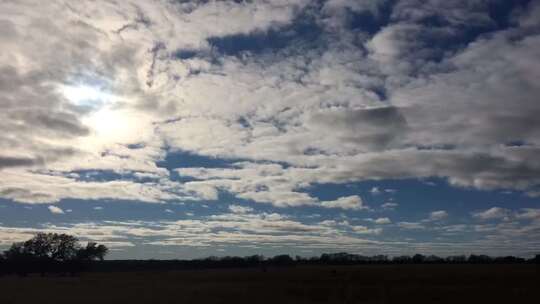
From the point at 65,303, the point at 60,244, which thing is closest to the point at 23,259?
the point at 60,244

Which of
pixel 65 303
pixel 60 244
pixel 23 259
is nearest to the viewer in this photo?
pixel 65 303

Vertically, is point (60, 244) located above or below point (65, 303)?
above

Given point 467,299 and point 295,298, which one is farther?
point 295,298

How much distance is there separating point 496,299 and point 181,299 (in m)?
30.5

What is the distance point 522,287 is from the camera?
201ft

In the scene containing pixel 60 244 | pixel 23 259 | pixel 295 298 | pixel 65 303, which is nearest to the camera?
pixel 65 303

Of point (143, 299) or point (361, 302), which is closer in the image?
point (361, 302)

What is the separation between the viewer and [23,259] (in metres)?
169

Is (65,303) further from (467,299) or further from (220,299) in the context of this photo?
(467,299)

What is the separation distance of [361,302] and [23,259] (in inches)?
5858

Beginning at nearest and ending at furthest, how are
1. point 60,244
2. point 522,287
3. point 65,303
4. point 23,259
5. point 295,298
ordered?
1. point 65,303
2. point 295,298
3. point 522,287
4. point 23,259
5. point 60,244

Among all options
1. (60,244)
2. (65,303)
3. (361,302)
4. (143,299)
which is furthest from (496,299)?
(60,244)

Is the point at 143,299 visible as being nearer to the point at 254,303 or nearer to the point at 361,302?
the point at 254,303

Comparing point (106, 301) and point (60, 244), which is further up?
point (60, 244)
